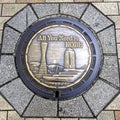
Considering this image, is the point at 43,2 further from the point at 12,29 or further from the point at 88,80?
the point at 88,80

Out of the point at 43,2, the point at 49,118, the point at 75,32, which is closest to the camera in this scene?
the point at 49,118

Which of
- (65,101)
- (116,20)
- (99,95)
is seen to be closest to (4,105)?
(65,101)

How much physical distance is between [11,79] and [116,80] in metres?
1.09

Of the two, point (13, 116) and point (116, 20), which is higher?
point (116, 20)

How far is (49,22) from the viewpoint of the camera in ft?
11.1

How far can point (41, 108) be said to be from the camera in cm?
295

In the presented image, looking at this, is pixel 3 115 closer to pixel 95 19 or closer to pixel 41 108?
pixel 41 108

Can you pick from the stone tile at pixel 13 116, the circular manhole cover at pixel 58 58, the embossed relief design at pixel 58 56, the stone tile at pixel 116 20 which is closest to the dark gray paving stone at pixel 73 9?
the circular manhole cover at pixel 58 58

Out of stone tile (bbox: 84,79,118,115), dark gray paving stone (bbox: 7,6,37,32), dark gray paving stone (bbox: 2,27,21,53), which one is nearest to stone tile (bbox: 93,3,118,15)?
dark gray paving stone (bbox: 7,6,37,32)

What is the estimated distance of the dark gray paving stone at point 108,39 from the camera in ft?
10.6

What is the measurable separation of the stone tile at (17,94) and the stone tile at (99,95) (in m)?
0.60

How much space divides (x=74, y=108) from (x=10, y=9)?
56.5 inches

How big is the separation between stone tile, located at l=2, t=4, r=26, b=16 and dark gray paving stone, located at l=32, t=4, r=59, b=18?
18 cm

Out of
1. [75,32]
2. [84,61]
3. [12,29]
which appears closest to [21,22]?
[12,29]
